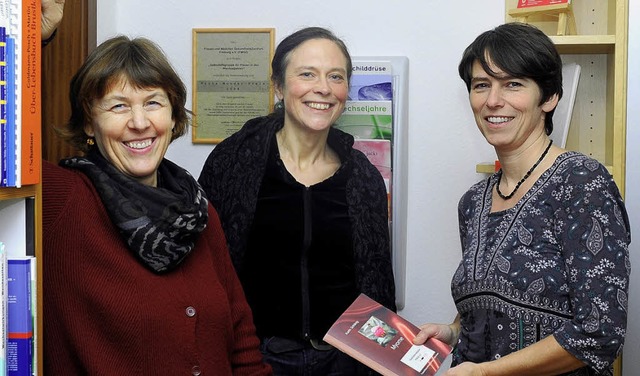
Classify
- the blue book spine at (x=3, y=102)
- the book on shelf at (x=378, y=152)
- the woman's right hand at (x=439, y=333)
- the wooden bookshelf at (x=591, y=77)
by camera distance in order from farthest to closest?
the book on shelf at (x=378, y=152)
the wooden bookshelf at (x=591, y=77)
the woman's right hand at (x=439, y=333)
the blue book spine at (x=3, y=102)

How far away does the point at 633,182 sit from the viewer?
2.19 m

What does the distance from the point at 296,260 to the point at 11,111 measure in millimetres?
1072

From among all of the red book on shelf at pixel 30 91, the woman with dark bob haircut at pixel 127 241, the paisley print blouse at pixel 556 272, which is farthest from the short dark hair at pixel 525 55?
the red book on shelf at pixel 30 91

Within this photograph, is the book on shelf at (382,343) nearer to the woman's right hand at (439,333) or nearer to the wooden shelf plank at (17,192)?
the woman's right hand at (439,333)

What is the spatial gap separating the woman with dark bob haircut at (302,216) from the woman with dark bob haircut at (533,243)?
344 millimetres

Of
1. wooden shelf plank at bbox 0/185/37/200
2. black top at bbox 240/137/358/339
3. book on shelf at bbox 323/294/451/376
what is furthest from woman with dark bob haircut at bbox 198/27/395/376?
wooden shelf plank at bbox 0/185/37/200

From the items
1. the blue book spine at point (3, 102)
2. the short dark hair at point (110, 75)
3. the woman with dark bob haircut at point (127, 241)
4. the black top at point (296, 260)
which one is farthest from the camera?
the black top at point (296, 260)

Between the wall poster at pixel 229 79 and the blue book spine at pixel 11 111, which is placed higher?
the wall poster at pixel 229 79

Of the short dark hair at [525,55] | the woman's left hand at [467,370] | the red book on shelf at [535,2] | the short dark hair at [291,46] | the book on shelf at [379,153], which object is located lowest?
the woman's left hand at [467,370]

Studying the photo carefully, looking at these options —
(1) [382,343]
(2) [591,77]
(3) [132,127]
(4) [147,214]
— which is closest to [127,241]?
(4) [147,214]

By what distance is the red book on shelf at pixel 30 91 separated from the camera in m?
1.12

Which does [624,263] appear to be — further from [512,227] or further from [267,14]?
[267,14]

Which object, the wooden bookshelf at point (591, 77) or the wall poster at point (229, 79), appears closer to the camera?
the wooden bookshelf at point (591, 77)

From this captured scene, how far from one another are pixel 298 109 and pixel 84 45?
740mm
